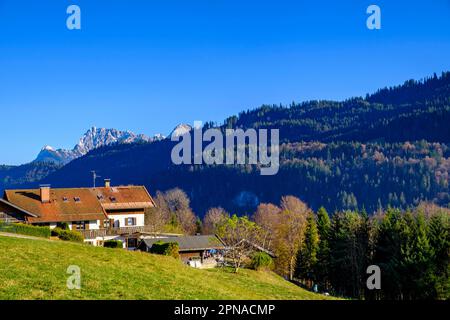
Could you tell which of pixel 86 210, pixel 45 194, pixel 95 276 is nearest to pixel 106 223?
pixel 86 210

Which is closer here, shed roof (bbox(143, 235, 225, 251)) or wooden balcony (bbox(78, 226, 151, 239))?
shed roof (bbox(143, 235, 225, 251))

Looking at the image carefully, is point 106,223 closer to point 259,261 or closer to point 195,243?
point 195,243

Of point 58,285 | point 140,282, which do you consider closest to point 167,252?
point 140,282

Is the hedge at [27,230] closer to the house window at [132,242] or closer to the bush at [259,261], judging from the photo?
the bush at [259,261]

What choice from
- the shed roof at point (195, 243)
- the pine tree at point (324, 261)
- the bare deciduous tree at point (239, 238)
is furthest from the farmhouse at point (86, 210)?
the pine tree at point (324, 261)

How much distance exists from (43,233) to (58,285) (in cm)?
2561

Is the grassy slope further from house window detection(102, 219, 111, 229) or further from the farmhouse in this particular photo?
house window detection(102, 219, 111, 229)

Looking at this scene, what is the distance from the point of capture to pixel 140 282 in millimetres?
22812

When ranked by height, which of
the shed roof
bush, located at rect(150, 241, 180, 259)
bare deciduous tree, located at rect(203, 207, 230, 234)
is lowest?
bare deciduous tree, located at rect(203, 207, 230, 234)

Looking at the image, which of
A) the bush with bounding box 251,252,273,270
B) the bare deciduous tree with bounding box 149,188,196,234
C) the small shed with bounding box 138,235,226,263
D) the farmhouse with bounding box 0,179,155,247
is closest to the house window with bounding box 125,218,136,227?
the farmhouse with bounding box 0,179,155,247

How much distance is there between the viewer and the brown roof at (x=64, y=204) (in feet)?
190

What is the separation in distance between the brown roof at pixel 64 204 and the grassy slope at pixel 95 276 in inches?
1046

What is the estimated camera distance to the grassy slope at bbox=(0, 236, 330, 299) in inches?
761
